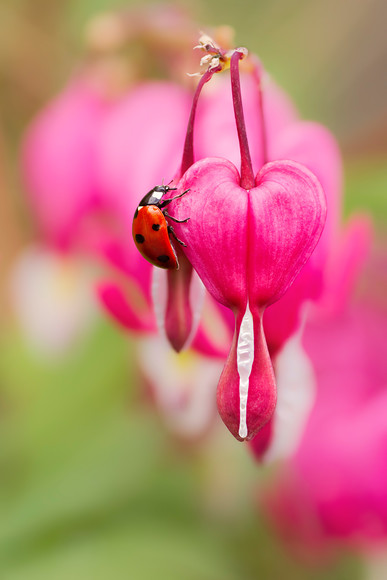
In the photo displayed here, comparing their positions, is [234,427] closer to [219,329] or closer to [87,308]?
[219,329]

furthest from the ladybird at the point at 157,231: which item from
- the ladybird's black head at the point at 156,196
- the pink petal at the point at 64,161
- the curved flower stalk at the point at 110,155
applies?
the pink petal at the point at 64,161

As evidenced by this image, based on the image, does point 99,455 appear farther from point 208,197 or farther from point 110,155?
point 208,197

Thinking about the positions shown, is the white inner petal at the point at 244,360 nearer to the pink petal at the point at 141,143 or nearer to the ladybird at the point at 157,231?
the ladybird at the point at 157,231

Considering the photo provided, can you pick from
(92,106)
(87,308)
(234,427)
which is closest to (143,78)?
(92,106)

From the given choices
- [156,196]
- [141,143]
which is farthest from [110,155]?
[156,196]

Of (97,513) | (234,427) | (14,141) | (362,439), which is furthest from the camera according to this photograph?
(14,141)

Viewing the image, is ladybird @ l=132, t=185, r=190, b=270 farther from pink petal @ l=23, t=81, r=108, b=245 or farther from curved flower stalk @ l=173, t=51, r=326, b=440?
pink petal @ l=23, t=81, r=108, b=245

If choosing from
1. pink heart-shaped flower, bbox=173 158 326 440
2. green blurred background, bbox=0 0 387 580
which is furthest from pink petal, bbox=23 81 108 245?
pink heart-shaped flower, bbox=173 158 326 440

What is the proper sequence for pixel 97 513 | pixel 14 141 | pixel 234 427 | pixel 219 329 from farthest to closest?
pixel 14 141 < pixel 97 513 < pixel 219 329 < pixel 234 427
